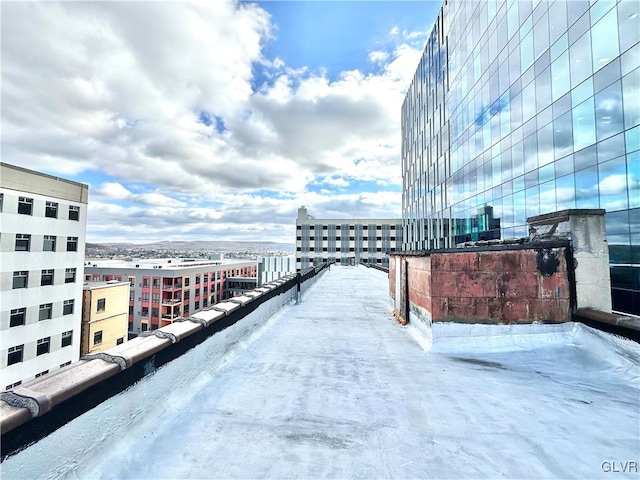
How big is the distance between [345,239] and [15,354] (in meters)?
68.8

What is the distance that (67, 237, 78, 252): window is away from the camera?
2900 centimetres

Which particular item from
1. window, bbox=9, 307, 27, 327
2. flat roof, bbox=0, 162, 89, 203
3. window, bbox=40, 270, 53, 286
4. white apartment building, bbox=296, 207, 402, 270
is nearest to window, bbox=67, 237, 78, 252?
window, bbox=40, 270, 53, 286

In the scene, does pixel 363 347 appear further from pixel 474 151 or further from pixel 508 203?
pixel 474 151

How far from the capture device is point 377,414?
10.5 ft

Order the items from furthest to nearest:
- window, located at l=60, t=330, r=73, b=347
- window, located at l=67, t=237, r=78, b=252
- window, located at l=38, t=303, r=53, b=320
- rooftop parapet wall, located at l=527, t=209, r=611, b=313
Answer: window, located at l=67, t=237, r=78, b=252, window, located at l=60, t=330, r=73, b=347, window, located at l=38, t=303, r=53, b=320, rooftop parapet wall, located at l=527, t=209, r=611, b=313

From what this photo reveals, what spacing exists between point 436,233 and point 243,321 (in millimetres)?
36434

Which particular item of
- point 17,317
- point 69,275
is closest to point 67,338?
point 17,317

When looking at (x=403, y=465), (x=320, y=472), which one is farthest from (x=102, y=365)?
(x=403, y=465)

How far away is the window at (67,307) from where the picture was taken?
28.1 metres

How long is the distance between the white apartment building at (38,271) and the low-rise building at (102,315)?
2.02 metres

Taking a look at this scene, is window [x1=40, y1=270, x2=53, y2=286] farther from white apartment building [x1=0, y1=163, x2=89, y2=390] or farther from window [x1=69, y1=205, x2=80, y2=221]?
window [x1=69, y1=205, x2=80, y2=221]

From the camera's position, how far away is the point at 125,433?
2.70 m

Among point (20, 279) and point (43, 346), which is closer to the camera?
point (20, 279)

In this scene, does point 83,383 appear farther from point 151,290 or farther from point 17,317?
point 151,290
